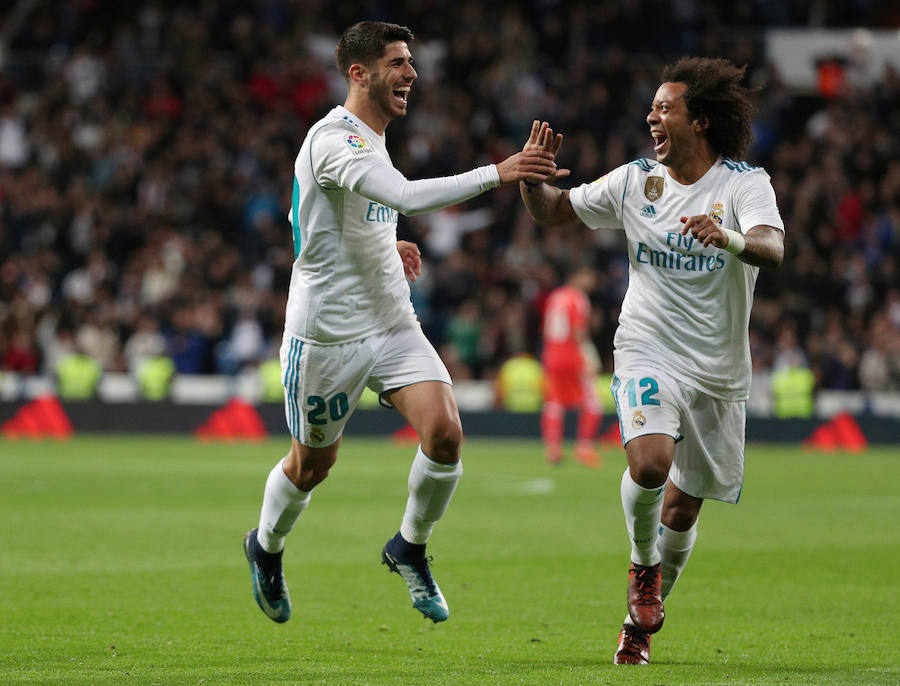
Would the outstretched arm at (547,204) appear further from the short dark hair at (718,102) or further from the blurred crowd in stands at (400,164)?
the blurred crowd in stands at (400,164)

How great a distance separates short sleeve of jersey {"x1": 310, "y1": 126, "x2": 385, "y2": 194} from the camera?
6379 millimetres

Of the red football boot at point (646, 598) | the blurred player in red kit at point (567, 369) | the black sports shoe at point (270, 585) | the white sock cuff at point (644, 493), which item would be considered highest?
the white sock cuff at point (644, 493)

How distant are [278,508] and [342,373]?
0.81 m

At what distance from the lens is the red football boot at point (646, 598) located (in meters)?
6.21

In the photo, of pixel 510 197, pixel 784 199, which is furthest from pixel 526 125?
pixel 784 199

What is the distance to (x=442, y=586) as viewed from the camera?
8.55m

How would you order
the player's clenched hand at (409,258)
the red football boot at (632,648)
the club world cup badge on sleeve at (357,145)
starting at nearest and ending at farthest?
the red football boot at (632,648)
the club world cup badge on sleeve at (357,145)
the player's clenched hand at (409,258)

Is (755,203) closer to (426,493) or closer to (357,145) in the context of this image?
(357,145)

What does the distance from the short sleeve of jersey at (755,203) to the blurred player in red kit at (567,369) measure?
1120 centimetres

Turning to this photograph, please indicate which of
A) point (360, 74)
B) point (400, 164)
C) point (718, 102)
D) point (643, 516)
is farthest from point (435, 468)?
point (400, 164)

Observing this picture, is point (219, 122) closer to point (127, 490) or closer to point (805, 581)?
point (127, 490)

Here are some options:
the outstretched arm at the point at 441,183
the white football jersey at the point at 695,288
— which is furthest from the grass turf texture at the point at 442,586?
the outstretched arm at the point at 441,183

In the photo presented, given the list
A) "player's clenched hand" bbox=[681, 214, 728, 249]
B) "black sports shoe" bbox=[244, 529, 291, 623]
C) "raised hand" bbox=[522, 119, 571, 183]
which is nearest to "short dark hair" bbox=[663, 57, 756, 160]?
"raised hand" bbox=[522, 119, 571, 183]

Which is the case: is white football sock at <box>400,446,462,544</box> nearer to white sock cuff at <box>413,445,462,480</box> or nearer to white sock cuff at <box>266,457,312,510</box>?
white sock cuff at <box>413,445,462,480</box>
